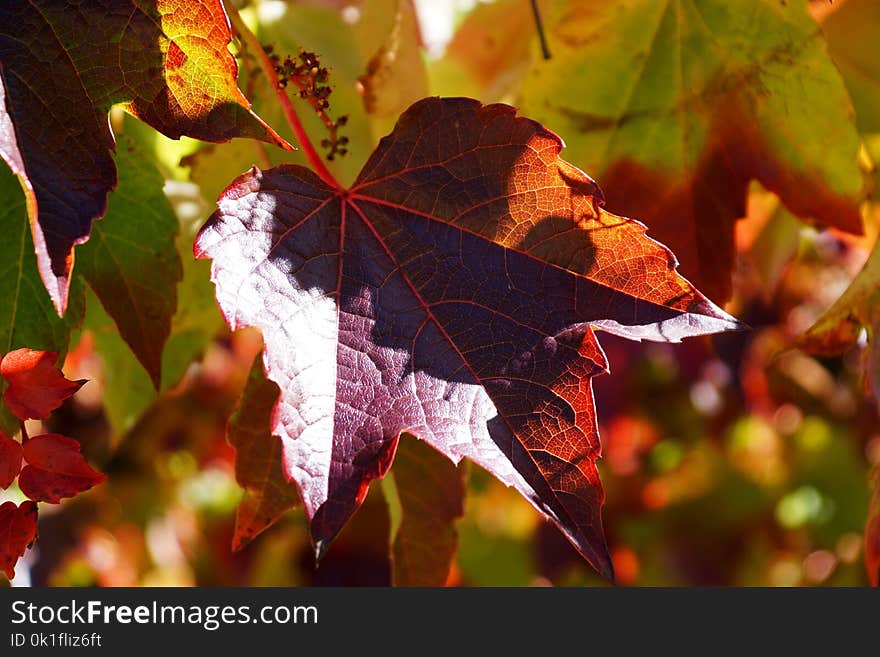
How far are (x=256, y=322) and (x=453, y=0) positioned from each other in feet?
2.85

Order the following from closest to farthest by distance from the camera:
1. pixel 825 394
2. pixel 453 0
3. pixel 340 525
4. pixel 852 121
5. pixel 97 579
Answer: pixel 340 525 < pixel 852 121 < pixel 453 0 < pixel 97 579 < pixel 825 394

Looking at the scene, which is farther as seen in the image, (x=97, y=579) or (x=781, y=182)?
(x=97, y=579)

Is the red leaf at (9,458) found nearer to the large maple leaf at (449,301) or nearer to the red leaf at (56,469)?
the red leaf at (56,469)

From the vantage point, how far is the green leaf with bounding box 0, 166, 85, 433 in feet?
2.13

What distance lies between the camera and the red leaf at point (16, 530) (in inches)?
23.3

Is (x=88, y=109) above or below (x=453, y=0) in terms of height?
below

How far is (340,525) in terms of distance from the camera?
1.70ft

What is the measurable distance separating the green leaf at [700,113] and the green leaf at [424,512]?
0.90ft

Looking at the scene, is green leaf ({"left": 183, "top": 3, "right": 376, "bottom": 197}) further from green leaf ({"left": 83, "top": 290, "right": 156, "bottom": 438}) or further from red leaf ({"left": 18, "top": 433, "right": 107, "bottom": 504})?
red leaf ({"left": 18, "top": 433, "right": 107, "bottom": 504})

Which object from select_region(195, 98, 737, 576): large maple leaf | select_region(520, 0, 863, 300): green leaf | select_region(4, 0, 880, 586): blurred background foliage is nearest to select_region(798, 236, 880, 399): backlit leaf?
select_region(520, 0, 863, 300): green leaf

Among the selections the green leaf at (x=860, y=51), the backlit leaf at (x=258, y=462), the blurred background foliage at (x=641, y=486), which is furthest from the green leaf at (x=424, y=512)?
the blurred background foliage at (x=641, y=486)

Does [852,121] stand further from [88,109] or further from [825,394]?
[825,394]

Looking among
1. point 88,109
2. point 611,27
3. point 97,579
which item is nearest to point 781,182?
point 611,27

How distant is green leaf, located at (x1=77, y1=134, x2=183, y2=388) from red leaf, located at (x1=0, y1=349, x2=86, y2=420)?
0.12 metres
